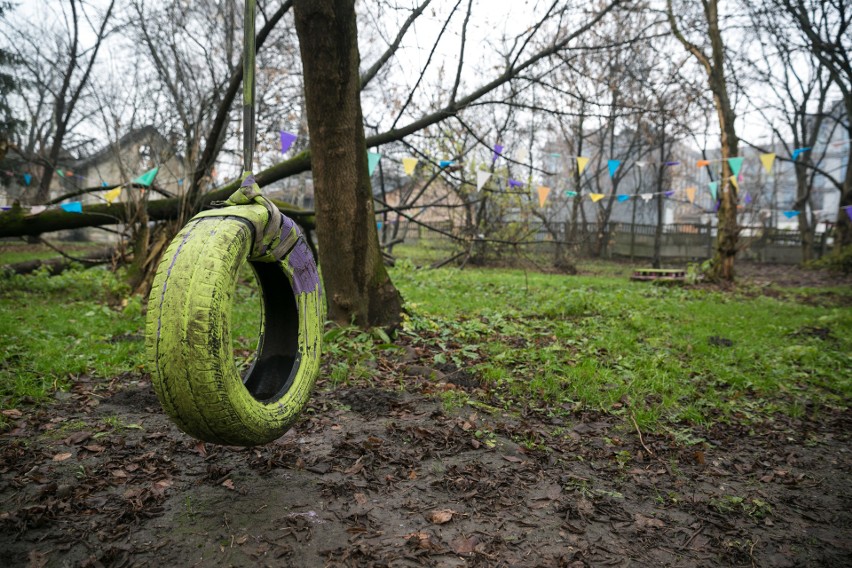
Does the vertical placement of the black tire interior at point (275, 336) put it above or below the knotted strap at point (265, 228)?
below

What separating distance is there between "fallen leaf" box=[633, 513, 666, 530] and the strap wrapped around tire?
1.62 metres

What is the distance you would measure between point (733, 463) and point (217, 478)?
284 centimetres

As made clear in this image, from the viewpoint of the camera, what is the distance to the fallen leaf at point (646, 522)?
2354mm

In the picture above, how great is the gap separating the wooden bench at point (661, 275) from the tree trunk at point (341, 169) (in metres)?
7.90

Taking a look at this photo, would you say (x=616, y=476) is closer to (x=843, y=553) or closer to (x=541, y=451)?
(x=541, y=451)

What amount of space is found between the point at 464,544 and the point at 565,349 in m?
3.10

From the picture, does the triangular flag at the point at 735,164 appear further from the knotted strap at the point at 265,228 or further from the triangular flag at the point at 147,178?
the knotted strap at the point at 265,228

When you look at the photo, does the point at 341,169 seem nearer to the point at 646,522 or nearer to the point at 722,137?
the point at 646,522

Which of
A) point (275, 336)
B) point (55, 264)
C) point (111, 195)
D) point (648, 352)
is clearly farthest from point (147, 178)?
point (648, 352)

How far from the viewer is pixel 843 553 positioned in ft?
7.29

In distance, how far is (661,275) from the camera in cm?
Answer: 1202

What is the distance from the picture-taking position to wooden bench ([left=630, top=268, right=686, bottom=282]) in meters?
11.0

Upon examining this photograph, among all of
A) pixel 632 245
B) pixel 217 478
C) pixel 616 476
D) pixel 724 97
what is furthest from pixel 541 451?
pixel 632 245

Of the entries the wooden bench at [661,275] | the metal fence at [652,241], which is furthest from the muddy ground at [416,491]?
the metal fence at [652,241]
